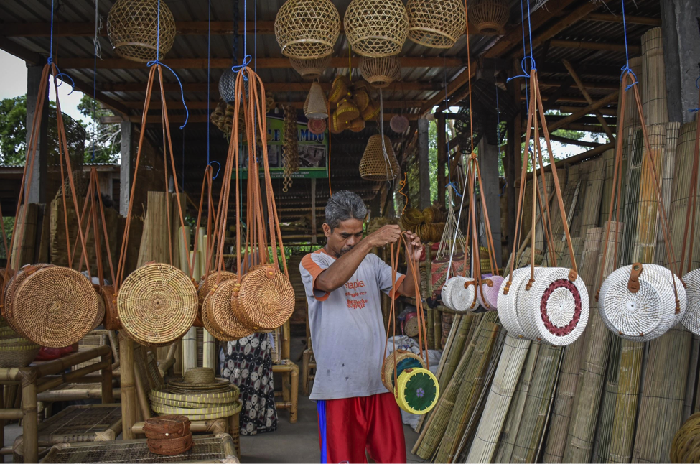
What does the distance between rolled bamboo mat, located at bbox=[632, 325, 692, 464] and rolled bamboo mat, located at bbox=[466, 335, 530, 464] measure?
2.20 ft

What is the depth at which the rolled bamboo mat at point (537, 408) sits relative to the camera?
266 centimetres

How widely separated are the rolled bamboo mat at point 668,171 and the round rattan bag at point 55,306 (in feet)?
7.52

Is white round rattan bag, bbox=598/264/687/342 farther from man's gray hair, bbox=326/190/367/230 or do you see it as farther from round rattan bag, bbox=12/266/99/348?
round rattan bag, bbox=12/266/99/348

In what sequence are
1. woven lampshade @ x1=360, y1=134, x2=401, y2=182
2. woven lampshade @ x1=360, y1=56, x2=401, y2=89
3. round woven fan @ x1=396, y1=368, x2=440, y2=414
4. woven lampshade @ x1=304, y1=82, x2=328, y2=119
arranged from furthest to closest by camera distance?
1. woven lampshade @ x1=360, y1=134, x2=401, y2=182
2. woven lampshade @ x1=304, y1=82, x2=328, y2=119
3. woven lampshade @ x1=360, y1=56, x2=401, y2=89
4. round woven fan @ x1=396, y1=368, x2=440, y2=414

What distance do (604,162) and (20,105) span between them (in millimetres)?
13123

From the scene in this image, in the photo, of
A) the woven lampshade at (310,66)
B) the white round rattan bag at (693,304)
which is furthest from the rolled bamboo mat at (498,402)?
the woven lampshade at (310,66)

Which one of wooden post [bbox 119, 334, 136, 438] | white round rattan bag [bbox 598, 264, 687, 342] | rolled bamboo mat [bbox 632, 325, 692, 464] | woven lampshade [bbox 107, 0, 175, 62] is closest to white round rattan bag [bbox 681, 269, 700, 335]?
white round rattan bag [bbox 598, 264, 687, 342]

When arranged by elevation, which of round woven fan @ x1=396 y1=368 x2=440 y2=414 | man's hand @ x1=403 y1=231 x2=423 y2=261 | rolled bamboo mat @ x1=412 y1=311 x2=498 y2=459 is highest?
man's hand @ x1=403 y1=231 x2=423 y2=261

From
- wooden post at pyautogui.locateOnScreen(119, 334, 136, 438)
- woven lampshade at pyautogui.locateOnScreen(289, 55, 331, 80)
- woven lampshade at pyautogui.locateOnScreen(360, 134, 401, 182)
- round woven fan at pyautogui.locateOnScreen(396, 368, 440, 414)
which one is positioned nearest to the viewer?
round woven fan at pyautogui.locateOnScreen(396, 368, 440, 414)

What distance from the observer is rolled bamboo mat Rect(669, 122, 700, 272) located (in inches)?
93.6

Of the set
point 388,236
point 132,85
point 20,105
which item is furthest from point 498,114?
point 20,105

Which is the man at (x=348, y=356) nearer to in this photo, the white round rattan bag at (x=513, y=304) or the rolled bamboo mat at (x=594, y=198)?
the white round rattan bag at (x=513, y=304)

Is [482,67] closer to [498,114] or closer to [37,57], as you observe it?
[498,114]

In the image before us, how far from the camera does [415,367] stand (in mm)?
1928
